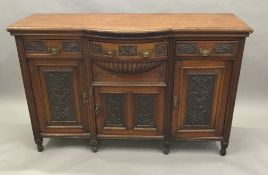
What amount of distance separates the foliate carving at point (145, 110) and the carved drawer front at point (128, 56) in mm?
210

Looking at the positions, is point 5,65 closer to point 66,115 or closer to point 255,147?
point 66,115

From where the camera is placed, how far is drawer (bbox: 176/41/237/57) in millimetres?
1922

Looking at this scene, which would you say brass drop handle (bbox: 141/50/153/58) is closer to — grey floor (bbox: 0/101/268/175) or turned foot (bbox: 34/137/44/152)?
grey floor (bbox: 0/101/268/175)

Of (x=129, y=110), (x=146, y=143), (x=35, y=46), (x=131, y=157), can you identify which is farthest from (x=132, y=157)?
(x=35, y=46)

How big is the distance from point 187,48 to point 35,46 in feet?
3.08

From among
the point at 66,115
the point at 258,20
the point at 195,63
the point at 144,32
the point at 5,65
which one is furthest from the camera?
the point at 5,65

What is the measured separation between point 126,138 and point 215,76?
752 mm

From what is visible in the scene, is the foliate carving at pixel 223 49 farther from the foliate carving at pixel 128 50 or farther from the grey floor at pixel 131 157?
the grey floor at pixel 131 157

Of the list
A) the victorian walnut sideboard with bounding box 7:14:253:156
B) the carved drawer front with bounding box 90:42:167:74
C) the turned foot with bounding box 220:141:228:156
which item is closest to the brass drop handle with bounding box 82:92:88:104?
the victorian walnut sideboard with bounding box 7:14:253:156

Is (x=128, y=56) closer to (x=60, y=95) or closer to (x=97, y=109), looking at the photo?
(x=97, y=109)

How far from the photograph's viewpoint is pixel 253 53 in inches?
107

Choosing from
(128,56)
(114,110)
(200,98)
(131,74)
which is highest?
(128,56)

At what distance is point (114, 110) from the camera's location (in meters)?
2.18

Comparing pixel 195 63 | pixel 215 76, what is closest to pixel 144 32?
pixel 195 63
